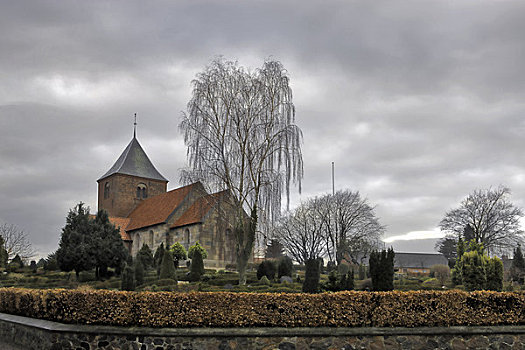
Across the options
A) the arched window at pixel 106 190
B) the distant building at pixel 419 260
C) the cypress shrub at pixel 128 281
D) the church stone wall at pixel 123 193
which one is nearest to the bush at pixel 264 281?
the cypress shrub at pixel 128 281

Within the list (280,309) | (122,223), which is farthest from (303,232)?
(280,309)

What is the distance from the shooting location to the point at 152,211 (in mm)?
43531

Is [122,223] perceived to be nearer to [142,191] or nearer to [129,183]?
[129,183]

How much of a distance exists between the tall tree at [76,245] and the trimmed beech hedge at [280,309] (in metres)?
12.7

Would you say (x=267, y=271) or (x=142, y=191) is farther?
(x=142, y=191)

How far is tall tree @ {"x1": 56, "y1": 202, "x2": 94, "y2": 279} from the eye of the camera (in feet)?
73.8

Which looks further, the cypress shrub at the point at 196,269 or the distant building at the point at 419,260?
Result: the distant building at the point at 419,260

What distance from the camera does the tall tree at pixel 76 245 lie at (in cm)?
2250

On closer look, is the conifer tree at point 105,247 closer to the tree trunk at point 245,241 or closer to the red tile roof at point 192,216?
the tree trunk at point 245,241

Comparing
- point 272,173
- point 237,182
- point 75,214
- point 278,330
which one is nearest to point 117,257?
point 75,214

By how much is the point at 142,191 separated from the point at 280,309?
41.5 metres

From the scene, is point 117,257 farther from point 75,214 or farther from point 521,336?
point 521,336

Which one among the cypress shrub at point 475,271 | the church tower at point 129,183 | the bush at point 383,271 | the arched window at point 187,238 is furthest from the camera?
the church tower at point 129,183

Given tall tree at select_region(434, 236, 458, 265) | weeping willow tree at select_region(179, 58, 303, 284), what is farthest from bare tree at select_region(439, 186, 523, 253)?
weeping willow tree at select_region(179, 58, 303, 284)
